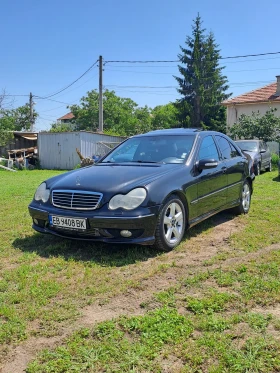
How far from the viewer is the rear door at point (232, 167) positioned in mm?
5547

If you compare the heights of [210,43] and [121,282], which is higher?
[210,43]

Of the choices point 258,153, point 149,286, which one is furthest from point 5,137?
point 149,286

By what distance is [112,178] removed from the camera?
4176 mm

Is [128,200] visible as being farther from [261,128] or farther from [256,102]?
[256,102]

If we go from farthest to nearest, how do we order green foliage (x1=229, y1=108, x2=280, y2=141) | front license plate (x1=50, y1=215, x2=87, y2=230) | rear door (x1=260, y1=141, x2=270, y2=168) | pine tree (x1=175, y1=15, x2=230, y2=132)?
pine tree (x1=175, y1=15, x2=230, y2=132) < green foliage (x1=229, y1=108, x2=280, y2=141) < rear door (x1=260, y1=141, x2=270, y2=168) < front license plate (x1=50, y1=215, x2=87, y2=230)

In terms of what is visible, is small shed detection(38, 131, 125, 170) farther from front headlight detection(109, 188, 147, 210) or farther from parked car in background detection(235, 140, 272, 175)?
front headlight detection(109, 188, 147, 210)

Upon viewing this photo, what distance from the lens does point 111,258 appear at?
390 centimetres

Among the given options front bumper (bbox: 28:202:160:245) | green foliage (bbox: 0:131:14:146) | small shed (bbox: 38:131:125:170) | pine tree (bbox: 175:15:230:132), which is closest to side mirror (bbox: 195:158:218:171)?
front bumper (bbox: 28:202:160:245)

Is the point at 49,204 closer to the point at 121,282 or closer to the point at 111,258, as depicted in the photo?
the point at 111,258

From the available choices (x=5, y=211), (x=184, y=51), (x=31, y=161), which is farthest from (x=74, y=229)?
(x=184, y=51)

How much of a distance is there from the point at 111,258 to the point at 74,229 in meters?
0.53

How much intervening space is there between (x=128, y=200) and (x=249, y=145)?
10759 mm

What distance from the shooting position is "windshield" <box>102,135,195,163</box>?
484cm

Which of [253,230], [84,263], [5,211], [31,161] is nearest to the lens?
[84,263]
